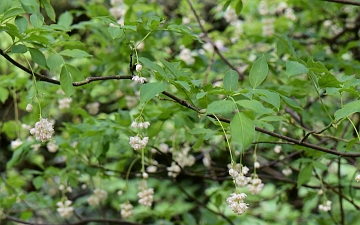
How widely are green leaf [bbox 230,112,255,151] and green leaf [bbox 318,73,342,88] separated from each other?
29 cm

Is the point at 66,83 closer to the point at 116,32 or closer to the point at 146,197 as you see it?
the point at 116,32

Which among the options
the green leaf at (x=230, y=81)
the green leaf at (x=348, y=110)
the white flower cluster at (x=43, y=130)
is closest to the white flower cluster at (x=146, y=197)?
the white flower cluster at (x=43, y=130)

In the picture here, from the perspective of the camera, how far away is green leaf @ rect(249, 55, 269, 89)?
1.05 m

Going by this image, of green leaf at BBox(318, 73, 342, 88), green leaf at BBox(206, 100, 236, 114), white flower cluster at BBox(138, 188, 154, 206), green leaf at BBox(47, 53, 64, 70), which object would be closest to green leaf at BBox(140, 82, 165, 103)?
green leaf at BBox(206, 100, 236, 114)

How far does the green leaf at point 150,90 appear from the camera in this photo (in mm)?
948

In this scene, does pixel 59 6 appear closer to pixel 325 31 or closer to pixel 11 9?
pixel 325 31

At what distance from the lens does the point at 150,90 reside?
0.96 m

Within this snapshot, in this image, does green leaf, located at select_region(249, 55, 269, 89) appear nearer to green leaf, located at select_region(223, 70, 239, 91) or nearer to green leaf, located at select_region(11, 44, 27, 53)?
green leaf, located at select_region(223, 70, 239, 91)

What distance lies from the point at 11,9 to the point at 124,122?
65 cm

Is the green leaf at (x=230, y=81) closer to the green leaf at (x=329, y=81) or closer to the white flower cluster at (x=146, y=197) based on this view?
the green leaf at (x=329, y=81)

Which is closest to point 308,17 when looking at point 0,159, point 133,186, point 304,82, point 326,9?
point 326,9

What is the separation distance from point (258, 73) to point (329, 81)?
0.17m

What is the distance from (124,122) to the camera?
159 cm

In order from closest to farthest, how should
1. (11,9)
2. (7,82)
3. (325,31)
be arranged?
(11,9) < (7,82) < (325,31)
